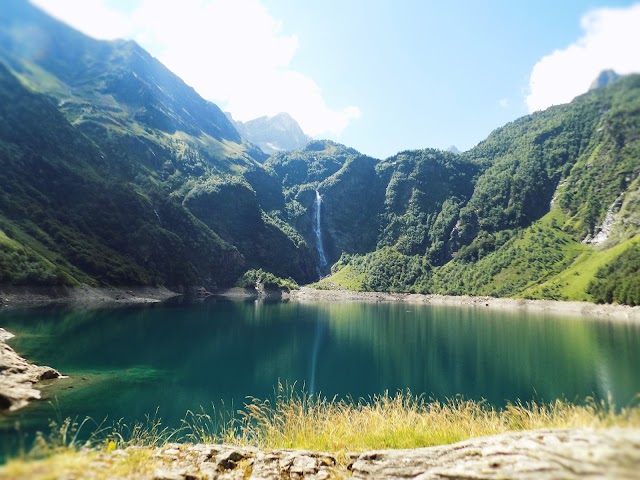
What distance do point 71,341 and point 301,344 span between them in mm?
32887

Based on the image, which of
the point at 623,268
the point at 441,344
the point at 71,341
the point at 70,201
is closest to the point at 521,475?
the point at 71,341

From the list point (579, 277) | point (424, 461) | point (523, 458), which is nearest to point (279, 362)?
point (424, 461)

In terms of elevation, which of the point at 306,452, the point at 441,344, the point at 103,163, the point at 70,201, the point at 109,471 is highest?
the point at 103,163

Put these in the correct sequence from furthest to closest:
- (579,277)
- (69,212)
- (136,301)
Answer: (579,277) → (69,212) → (136,301)

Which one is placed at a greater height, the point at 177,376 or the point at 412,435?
the point at 412,435

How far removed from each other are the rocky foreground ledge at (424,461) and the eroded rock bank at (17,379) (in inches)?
773

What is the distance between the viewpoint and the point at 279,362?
49312 mm

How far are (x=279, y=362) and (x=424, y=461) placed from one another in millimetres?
43109

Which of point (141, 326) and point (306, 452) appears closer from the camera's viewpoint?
point (306, 452)

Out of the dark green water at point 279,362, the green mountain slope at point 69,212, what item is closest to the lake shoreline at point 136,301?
the green mountain slope at point 69,212

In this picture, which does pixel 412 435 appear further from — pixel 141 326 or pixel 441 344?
pixel 141 326

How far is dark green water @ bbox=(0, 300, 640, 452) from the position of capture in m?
31.0

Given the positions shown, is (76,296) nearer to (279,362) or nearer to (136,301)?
(136,301)

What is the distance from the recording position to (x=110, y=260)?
14262 cm
